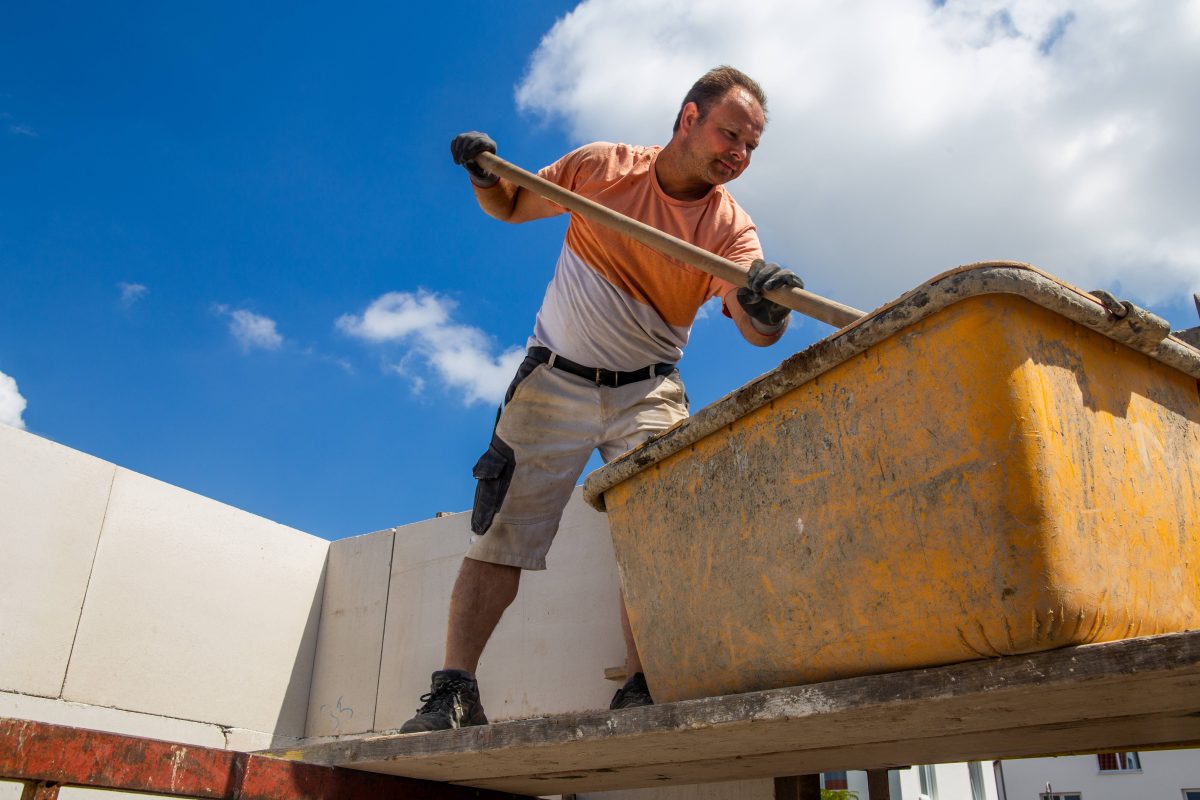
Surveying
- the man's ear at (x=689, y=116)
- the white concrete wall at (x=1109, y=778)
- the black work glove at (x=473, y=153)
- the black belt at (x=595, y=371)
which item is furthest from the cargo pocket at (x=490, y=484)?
the white concrete wall at (x=1109, y=778)

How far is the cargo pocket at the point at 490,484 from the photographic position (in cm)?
221

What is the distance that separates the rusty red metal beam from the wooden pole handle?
4.38ft

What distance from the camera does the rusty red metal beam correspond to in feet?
4.48

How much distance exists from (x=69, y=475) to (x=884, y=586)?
337 cm

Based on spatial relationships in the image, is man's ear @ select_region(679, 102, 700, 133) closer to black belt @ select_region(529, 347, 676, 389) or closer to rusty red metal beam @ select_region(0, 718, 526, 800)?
black belt @ select_region(529, 347, 676, 389)

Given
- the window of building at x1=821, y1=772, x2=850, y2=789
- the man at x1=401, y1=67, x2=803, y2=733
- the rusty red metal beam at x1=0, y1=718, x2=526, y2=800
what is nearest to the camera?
the rusty red metal beam at x1=0, y1=718, x2=526, y2=800

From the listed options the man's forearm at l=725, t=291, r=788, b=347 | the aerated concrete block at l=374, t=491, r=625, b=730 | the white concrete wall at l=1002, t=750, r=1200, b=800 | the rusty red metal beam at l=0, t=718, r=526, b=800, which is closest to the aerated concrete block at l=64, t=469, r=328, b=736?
the aerated concrete block at l=374, t=491, r=625, b=730

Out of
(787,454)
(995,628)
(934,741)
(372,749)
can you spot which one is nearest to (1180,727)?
(934,741)

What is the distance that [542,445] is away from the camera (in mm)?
2277

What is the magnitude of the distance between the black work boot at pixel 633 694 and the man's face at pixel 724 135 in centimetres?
123

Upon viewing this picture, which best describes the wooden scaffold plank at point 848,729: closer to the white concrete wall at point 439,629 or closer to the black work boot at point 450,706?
the black work boot at point 450,706

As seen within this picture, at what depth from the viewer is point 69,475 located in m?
3.56

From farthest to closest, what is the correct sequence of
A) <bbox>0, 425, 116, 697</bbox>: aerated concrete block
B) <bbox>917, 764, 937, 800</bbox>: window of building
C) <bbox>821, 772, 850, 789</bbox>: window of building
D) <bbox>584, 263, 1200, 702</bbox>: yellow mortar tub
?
<bbox>821, 772, 850, 789</bbox>: window of building < <bbox>917, 764, 937, 800</bbox>: window of building < <bbox>0, 425, 116, 697</bbox>: aerated concrete block < <bbox>584, 263, 1200, 702</bbox>: yellow mortar tub

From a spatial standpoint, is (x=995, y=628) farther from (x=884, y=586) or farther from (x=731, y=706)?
(x=731, y=706)
